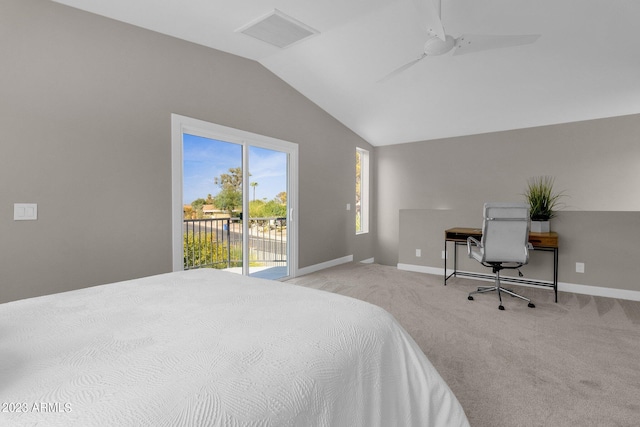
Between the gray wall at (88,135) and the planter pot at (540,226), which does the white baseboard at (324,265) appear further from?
the planter pot at (540,226)

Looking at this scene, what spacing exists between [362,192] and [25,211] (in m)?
5.31

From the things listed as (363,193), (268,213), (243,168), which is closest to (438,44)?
(243,168)

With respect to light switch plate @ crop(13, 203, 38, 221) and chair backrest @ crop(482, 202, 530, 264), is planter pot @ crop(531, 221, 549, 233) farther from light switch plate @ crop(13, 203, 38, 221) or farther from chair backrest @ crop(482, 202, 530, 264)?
light switch plate @ crop(13, 203, 38, 221)

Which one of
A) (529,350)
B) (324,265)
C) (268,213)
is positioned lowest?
(529,350)

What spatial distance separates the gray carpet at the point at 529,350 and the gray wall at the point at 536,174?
60 cm

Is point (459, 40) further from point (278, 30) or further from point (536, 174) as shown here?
point (536, 174)

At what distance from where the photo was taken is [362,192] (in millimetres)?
6586

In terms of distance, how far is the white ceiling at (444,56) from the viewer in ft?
9.08

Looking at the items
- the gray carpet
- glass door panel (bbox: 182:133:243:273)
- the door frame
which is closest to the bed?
the gray carpet

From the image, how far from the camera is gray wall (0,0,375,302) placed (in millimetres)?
2277

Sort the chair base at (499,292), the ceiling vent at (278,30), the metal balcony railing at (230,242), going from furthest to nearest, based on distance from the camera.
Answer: the metal balcony railing at (230,242) → the chair base at (499,292) → the ceiling vent at (278,30)

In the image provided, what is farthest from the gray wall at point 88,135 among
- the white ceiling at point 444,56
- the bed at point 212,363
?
the bed at point 212,363

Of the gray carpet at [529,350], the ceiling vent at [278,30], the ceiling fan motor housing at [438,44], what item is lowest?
the gray carpet at [529,350]

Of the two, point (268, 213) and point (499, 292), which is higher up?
point (268, 213)
